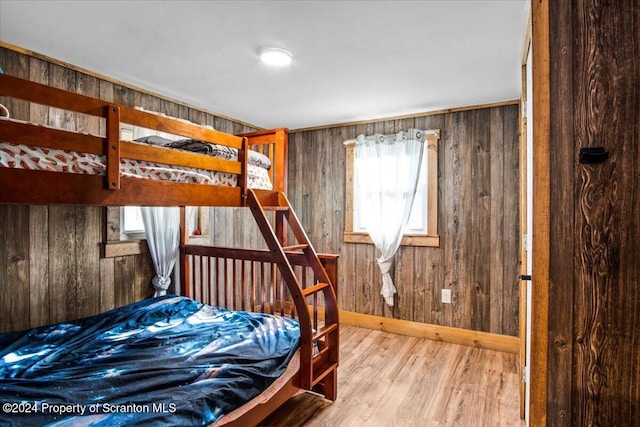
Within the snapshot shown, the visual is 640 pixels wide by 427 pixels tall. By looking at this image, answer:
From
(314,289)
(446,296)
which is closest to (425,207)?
(446,296)

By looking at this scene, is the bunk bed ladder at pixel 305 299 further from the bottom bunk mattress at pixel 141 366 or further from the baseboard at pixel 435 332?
the baseboard at pixel 435 332

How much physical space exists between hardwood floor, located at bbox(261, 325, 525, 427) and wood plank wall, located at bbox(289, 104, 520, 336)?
0.37 m

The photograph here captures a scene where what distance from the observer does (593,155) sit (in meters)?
0.97

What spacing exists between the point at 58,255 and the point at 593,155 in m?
2.95

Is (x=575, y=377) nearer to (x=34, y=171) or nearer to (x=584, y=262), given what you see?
(x=584, y=262)

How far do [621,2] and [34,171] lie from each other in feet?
6.34

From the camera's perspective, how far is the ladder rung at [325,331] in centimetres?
205

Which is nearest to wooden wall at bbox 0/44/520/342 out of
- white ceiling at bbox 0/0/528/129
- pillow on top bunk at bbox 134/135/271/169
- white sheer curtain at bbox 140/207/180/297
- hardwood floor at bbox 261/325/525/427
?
white sheer curtain at bbox 140/207/180/297

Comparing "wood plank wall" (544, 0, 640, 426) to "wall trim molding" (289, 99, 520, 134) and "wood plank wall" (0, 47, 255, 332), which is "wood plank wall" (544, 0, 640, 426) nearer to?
"wall trim molding" (289, 99, 520, 134)

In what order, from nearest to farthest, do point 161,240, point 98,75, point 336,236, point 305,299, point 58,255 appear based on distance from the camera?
point 305,299
point 58,255
point 98,75
point 161,240
point 336,236

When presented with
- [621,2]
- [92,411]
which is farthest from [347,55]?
[92,411]

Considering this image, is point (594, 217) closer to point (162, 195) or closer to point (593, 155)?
point (593, 155)

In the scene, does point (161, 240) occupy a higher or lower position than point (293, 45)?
lower

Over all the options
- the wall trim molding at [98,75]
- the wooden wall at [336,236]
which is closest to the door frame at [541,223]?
the wooden wall at [336,236]
